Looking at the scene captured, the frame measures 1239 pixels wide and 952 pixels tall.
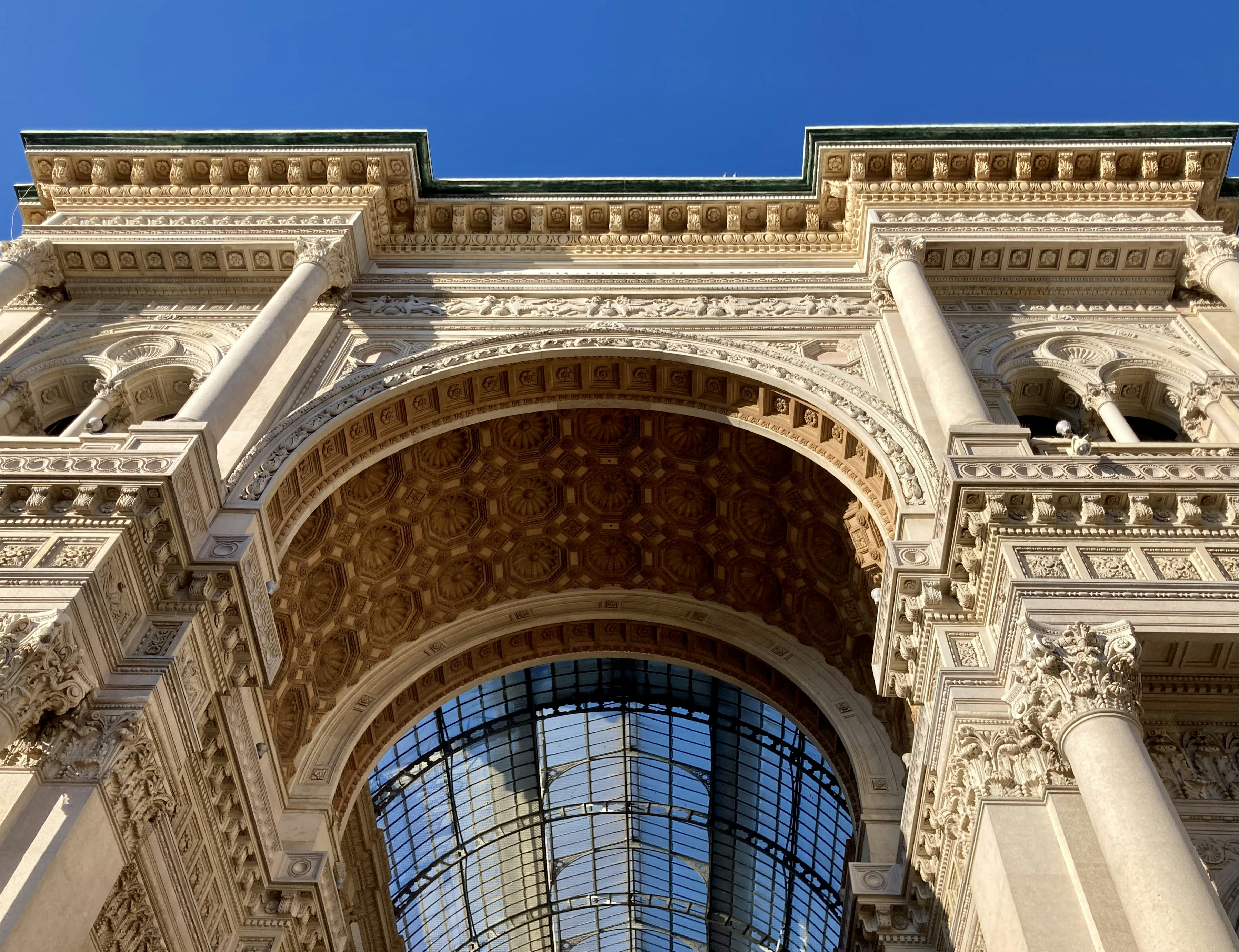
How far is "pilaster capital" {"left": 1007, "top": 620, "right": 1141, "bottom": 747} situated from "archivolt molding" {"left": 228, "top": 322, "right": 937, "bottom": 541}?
156 inches

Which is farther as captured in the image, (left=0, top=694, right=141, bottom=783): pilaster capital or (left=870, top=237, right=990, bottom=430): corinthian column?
(left=870, top=237, right=990, bottom=430): corinthian column

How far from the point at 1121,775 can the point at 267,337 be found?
41.1 feet

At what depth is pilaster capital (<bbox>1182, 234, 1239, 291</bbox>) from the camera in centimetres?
1750

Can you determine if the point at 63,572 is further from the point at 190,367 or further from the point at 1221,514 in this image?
the point at 1221,514

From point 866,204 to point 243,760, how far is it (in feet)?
44.6

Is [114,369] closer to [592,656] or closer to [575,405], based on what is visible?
[575,405]

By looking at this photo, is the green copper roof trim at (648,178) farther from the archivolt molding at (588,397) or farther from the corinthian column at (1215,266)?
the archivolt molding at (588,397)

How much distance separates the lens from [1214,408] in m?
15.8

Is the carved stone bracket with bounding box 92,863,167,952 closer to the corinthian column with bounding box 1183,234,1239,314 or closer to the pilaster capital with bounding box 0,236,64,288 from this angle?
the pilaster capital with bounding box 0,236,64,288

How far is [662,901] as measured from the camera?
100 feet

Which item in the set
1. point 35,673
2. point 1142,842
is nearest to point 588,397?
point 35,673

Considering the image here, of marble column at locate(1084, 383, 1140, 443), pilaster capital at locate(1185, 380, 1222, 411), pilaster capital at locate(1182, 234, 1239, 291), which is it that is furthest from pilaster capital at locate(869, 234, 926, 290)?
pilaster capital at locate(1185, 380, 1222, 411)

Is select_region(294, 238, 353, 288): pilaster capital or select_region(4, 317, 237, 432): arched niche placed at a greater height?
select_region(294, 238, 353, 288): pilaster capital

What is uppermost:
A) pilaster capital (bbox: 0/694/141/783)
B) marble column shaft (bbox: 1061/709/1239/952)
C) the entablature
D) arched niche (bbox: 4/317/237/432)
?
the entablature
